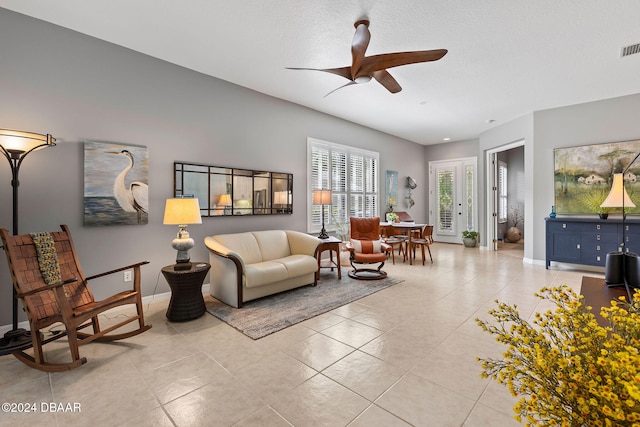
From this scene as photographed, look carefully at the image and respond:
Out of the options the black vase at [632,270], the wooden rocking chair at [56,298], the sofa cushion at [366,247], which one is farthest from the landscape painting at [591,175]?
the wooden rocking chair at [56,298]

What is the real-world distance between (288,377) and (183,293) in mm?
1641

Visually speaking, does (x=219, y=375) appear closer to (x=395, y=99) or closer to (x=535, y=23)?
(x=535, y=23)

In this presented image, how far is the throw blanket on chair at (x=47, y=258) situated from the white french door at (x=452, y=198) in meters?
8.78

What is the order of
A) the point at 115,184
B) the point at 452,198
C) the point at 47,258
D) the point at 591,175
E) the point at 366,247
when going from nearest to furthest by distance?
the point at 47,258, the point at 115,184, the point at 366,247, the point at 591,175, the point at 452,198

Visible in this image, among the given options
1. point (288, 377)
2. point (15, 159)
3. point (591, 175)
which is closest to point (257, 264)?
point (288, 377)

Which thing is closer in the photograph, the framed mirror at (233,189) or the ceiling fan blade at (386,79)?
the ceiling fan blade at (386,79)

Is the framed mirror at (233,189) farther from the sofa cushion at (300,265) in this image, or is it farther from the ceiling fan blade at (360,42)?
the ceiling fan blade at (360,42)

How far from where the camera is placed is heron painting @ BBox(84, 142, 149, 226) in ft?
10.5

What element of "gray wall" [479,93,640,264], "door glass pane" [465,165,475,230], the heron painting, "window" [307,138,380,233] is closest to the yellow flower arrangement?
the heron painting

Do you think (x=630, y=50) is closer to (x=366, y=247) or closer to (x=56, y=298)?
(x=366, y=247)

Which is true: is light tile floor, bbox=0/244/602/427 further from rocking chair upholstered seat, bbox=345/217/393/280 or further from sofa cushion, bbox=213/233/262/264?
rocking chair upholstered seat, bbox=345/217/393/280

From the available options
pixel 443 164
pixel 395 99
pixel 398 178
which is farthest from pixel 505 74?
pixel 443 164

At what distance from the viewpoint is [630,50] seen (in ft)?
11.3

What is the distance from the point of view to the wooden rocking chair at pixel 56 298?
2.14 metres
